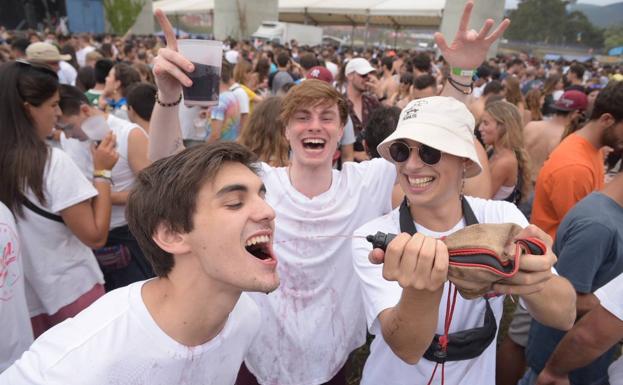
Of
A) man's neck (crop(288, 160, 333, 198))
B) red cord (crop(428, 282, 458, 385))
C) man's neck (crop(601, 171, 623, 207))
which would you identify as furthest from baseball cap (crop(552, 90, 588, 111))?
red cord (crop(428, 282, 458, 385))

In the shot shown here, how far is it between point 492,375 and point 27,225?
244 cm

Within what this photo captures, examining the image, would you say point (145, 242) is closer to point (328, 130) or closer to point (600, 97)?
point (328, 130)

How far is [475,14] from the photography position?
2336cm

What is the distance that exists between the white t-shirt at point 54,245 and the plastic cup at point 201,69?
84 centimetres

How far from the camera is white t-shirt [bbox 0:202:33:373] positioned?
1.82 m

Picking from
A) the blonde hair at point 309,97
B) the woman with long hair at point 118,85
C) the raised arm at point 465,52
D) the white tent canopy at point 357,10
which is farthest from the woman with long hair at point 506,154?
the white tent canopy at point 357,10

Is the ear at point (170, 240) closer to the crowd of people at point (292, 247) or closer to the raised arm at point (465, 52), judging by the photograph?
the crowd of people at point (292, 247)

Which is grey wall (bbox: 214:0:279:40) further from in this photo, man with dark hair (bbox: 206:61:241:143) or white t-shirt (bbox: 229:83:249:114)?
man with dark hair (bbox: 206:61:241:143)

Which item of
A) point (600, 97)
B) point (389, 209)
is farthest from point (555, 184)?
point (389, 209)

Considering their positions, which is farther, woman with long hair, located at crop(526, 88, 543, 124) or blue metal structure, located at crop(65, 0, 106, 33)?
Result: blue metal structure, located at crop(65, 0, 106, 33)

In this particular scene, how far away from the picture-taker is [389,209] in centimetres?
246

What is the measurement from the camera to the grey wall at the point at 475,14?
75.9 ft

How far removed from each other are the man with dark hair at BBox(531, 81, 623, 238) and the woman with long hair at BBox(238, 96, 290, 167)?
202 centimetres

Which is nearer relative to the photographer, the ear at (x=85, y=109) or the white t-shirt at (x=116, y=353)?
the white t-shirt at (x=116, y=353)
